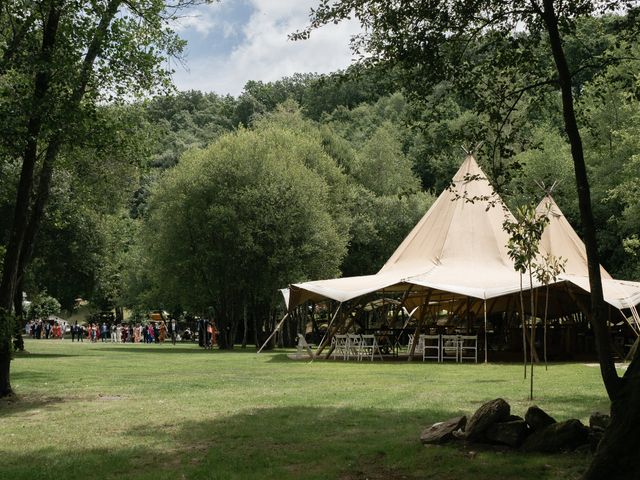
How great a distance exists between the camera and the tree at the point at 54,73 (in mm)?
11421

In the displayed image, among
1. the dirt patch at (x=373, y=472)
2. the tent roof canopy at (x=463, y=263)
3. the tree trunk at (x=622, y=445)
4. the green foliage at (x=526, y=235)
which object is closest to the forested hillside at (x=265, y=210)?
the tent roof canopy at (x=463, y=263)

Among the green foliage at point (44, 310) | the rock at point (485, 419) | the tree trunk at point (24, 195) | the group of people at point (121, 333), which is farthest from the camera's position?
the green foliage at point (44, 310)

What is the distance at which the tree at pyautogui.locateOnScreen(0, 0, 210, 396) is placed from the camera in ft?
37.5

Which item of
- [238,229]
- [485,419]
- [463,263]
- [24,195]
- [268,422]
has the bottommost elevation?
[268,422]

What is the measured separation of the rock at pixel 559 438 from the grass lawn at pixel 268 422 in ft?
0.53

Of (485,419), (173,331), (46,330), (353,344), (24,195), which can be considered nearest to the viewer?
(485,419)

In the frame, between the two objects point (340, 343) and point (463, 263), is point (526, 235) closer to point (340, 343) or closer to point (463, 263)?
point (463, 263)

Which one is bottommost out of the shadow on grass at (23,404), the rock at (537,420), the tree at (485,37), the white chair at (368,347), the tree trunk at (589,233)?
the shadow on grass at (23,404)

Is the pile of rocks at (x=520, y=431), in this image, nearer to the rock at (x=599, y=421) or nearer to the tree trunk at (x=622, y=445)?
the rock at (x=599, y=421)

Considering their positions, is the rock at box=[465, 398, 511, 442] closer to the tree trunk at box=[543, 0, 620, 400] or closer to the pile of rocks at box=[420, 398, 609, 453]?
the pile of rocks at box=[420, 398, 609, 453]

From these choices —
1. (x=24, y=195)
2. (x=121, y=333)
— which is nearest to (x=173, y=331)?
(x=121, y=333)

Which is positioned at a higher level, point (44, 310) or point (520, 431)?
point (44, 310)

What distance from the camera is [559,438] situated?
6891 mm

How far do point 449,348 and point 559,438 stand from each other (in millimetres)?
14010
